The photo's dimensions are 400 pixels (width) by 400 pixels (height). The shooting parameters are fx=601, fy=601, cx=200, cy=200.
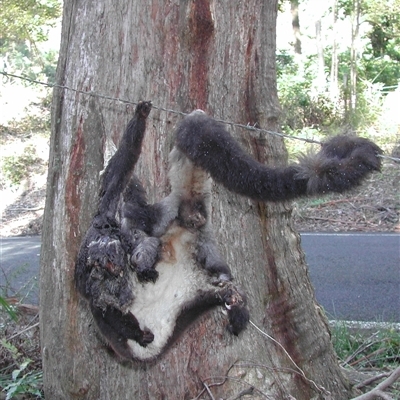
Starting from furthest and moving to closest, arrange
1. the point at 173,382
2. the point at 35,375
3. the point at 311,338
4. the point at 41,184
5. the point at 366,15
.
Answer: the point at 366,15 → the point at 41,184 → the point at 35,375 → the point at 311,338 → the point at 173,382

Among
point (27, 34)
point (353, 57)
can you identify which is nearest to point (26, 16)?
point (27, 34)

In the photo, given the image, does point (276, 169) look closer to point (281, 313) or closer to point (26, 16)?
point (281, 313)

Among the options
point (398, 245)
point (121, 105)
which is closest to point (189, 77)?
point (121, 105)

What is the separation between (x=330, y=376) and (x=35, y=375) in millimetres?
1863

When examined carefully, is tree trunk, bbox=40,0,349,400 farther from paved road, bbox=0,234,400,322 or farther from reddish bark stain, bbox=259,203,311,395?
paved road, bbox=0,234,400,322

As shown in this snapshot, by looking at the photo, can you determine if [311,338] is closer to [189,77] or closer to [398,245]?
[189,77]

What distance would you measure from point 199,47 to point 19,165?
1206cm

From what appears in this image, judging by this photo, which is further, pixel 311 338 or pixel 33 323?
pixel 33 323

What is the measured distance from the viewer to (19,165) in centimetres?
1430

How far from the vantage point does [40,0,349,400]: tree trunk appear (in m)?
2.98


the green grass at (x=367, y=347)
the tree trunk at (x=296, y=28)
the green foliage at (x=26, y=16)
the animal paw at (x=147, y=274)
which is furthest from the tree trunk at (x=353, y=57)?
the animal paw at (x=147, y=274)

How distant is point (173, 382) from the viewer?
317cm

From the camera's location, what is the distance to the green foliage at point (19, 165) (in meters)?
14.0

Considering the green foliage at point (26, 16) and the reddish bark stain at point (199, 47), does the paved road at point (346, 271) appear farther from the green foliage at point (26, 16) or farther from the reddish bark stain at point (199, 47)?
the green foliage at point (26, 16)
